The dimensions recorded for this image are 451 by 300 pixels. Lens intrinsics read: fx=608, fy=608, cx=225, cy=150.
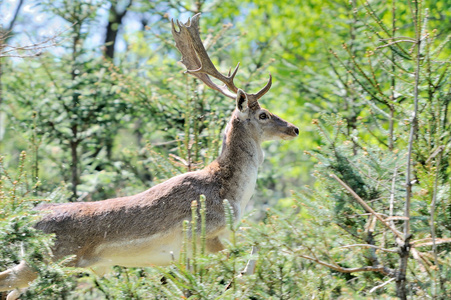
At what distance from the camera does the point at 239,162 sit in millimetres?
6957

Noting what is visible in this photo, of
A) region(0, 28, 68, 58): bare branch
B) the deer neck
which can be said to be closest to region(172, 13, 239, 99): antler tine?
the deer neck

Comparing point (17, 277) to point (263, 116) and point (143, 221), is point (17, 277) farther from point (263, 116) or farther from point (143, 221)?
point (263, 116)

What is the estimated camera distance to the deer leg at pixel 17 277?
611 centimetres

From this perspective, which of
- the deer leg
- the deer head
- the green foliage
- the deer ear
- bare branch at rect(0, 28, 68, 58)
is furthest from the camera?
the deer head

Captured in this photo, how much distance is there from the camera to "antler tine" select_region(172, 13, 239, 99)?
25.3 ft

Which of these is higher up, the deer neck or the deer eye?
the deer eye

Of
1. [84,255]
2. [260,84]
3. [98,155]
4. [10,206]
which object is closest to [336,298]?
[84,255]

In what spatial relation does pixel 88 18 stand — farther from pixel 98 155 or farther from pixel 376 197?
pixel 376 197

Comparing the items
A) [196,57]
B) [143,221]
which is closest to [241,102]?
[196,57]

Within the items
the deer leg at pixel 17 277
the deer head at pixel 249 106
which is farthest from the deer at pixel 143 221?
the deer head at pixel 249 106

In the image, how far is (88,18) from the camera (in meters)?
12.4

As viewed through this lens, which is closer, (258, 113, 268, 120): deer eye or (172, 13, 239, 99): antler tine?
(258, 113, 268, 120): deer eye

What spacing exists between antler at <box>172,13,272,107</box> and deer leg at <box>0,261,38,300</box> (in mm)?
2986

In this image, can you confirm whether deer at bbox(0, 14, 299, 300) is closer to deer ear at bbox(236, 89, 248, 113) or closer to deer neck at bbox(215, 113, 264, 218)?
deer neck at bbox(215, 113, 264, 218)
